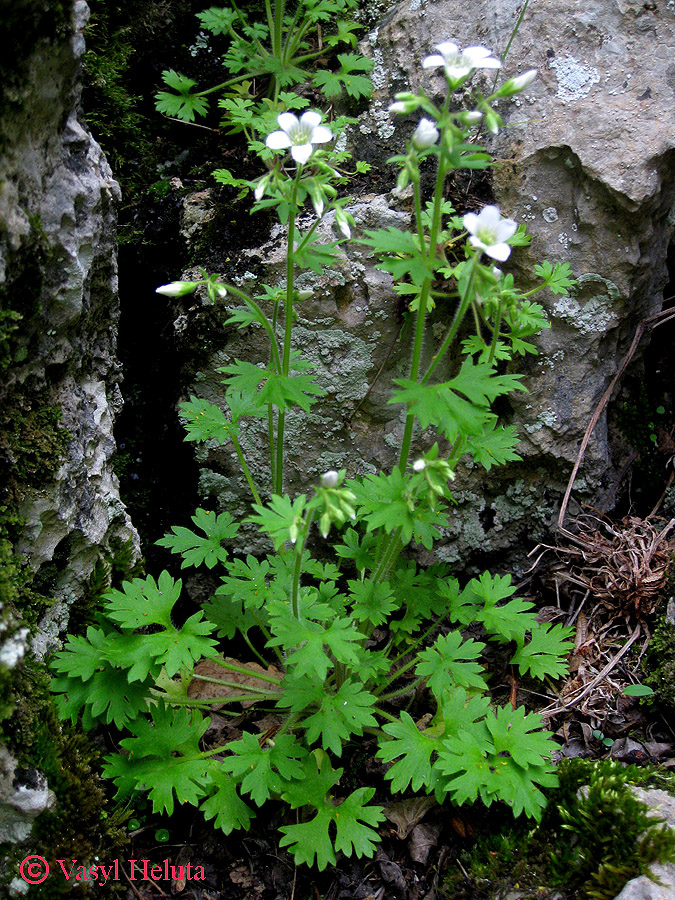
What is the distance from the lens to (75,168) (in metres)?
2.43

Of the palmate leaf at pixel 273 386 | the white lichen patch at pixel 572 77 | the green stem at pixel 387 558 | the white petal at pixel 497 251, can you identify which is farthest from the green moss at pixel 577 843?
the white lichen patch at pixel 572 77

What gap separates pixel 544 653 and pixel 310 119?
7.76 ft

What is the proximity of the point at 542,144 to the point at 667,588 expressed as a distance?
6.99 ft

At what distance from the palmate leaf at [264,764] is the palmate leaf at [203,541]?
0.73 meters

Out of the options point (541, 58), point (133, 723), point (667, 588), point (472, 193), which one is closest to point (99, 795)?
point (133, 723)

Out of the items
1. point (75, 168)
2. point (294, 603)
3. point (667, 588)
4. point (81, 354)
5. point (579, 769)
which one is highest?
point (75, 168)

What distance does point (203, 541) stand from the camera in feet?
9.27

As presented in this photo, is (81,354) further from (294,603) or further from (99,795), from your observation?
(99,795)

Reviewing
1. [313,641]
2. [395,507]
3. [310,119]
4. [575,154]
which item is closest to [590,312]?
[575,154]

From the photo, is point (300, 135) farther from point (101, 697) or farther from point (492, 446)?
point (101, 697)

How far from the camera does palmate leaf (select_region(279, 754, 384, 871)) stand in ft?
7.55

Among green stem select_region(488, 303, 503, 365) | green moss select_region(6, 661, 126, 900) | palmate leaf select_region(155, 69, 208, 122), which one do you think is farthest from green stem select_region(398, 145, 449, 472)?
palmate leaf select_region(155, 69, 208, 122)

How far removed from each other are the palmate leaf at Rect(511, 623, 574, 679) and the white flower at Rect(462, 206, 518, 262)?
5.56 ft

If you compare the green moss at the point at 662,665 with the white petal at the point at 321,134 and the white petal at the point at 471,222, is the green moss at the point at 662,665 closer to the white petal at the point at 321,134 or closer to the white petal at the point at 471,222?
the white petal at the point at 471,222
